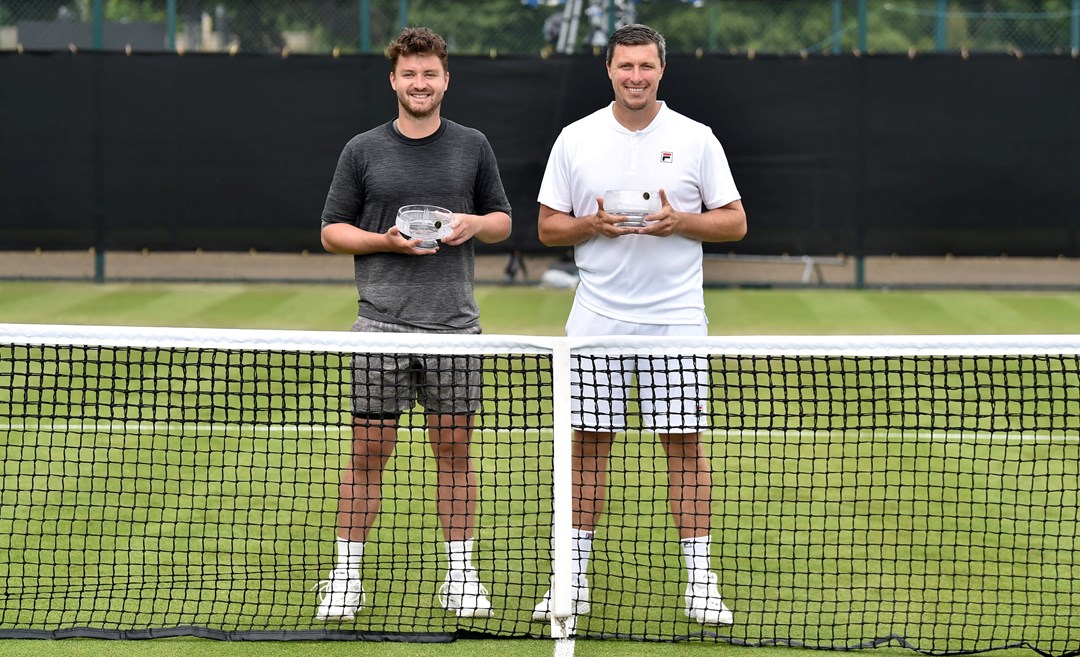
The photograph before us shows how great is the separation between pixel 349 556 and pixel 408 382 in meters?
0.60

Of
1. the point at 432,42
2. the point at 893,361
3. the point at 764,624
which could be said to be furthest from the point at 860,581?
the point at 893,361

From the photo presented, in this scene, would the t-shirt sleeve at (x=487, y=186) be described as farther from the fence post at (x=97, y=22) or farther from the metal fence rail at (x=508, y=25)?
the fence post at (x=97, y=22)

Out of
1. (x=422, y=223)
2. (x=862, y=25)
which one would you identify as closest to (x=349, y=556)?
(x=422, y=223)

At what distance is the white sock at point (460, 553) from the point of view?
466 centimetres

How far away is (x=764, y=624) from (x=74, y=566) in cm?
242

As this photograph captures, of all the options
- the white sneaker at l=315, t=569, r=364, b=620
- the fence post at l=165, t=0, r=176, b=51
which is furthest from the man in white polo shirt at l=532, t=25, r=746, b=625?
the fence post at l=165, t=0, r=176, b=51

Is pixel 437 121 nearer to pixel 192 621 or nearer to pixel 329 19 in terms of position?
pixel 192 621

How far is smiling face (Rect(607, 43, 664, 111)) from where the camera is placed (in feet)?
14.4

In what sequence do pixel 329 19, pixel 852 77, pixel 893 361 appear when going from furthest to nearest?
pixel 329 19
pixel 852 77
pixel 893 361

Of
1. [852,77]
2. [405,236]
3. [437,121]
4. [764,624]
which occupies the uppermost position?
[852,77]

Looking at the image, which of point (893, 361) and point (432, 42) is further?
point (893, 361)

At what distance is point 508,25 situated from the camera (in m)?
14.4

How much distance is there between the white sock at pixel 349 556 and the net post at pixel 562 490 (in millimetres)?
738

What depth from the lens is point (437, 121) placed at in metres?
4.64
